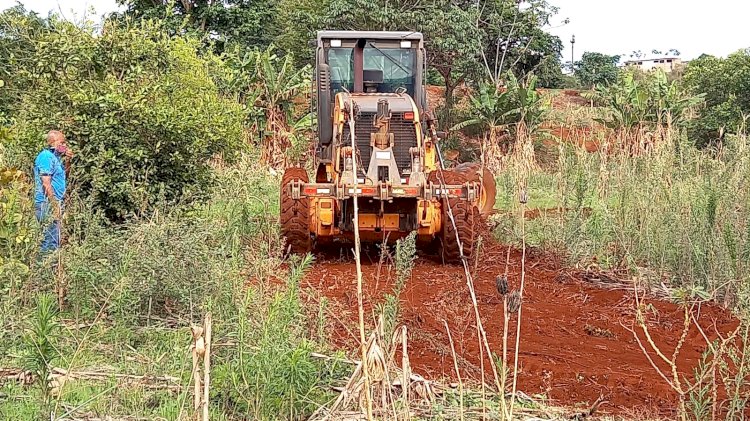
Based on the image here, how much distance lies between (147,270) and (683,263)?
482 centimetres

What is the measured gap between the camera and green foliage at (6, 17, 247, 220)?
782 centimetres

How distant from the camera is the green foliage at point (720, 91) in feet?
75.6

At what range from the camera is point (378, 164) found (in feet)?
27.9

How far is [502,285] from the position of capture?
2.33 meters

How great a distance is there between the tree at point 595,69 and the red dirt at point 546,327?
3903 cm

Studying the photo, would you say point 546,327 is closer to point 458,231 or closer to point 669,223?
point 458,231

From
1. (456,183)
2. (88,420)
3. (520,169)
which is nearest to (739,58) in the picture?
(520,169)

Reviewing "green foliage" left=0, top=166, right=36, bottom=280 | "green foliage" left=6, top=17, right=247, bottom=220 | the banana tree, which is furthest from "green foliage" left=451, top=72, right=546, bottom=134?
"green foliage" left=0, top=166, right=36, bottom=280

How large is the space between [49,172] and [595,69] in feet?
144

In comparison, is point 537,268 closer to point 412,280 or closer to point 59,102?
point 412,280

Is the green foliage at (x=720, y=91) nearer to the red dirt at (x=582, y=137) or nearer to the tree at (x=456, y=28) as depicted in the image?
the red dirt at (x=582, y=137)

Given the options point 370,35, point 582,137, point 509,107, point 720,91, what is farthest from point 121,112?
point 720,91

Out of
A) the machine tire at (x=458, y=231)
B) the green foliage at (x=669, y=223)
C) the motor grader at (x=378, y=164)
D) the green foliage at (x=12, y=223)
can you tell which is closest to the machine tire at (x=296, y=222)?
the motor grader at (x=378, y=164)

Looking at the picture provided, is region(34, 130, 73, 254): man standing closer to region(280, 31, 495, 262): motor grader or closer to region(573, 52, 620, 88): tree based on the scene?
region(280, 31, 495, 262): motor grader
